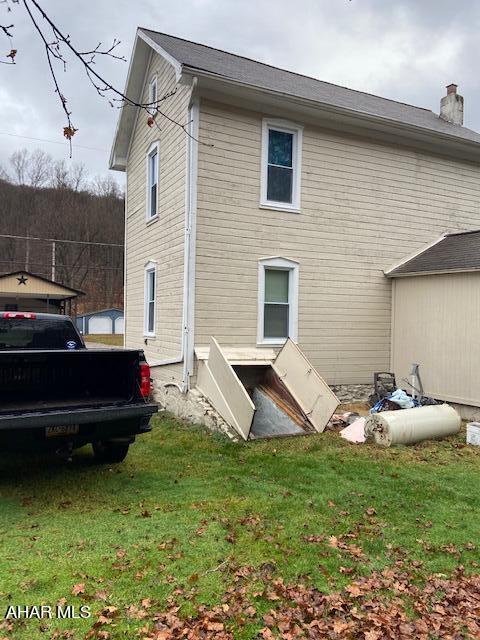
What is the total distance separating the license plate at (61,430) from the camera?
14.6 feet

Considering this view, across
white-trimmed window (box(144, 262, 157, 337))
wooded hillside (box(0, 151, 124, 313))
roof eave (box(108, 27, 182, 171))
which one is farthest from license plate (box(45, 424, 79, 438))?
wooded hillside (box(0, 151, 124, 313))

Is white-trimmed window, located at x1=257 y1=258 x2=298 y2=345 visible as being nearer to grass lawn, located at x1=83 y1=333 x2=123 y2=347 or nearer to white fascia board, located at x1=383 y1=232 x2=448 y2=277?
white fascia board, located at x1=383 y1=232 x2=448 y2=277

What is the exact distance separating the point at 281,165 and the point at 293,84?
8.92 feet

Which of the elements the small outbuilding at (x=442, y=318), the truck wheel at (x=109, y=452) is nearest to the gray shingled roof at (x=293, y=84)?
the small outbuilding at (x=442, y=318)

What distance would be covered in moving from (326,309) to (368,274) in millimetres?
1364

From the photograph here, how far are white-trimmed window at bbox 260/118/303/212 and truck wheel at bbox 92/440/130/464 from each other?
5.72 metres

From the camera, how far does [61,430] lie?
4520 millimetres

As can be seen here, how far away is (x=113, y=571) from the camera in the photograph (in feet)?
10.9

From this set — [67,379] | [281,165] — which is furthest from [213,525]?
[281,165]

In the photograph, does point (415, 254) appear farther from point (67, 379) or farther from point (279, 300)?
point (67, 379)

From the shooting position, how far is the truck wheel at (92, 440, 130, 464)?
5.71 meters

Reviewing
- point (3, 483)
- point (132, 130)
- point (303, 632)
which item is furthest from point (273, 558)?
point (132, 130)

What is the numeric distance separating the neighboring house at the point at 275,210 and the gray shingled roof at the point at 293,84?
105mm

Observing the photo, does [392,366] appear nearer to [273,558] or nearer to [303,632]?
[273,558]
